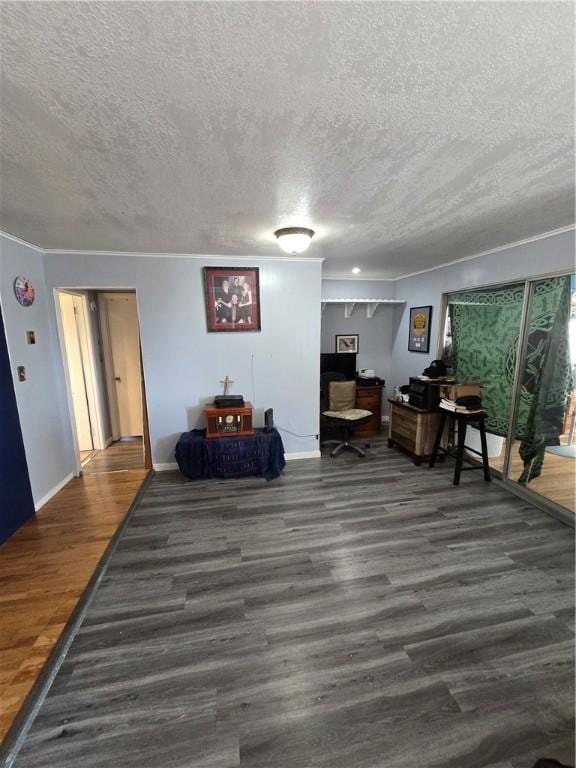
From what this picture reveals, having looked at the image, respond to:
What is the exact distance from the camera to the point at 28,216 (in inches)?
85.4

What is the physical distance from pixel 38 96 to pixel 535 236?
3.56 m

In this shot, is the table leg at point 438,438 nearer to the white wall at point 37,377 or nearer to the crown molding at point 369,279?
the crown molding at point 369,279

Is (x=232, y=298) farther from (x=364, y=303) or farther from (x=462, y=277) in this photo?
(x=462, y=277)

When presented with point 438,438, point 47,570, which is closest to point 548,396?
point 438,438

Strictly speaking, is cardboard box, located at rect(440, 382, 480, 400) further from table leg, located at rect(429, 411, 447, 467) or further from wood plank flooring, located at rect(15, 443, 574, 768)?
wood plank flooring, located at rect(15, 443, 574, 768)

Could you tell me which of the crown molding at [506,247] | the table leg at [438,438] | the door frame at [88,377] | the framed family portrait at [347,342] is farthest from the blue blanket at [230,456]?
the crown molding at [506,247]

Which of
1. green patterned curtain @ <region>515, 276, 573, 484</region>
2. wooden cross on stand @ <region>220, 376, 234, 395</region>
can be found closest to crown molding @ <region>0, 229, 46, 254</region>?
wooden cross on stand @ <region>220, 376, 234, 395</region>

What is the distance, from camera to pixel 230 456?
336 centimetres

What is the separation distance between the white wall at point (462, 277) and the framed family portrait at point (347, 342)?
68 cm

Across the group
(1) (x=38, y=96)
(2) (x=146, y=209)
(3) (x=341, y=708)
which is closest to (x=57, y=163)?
(1) (x=38, y=96)

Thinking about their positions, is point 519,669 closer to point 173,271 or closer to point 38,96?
point 38,96

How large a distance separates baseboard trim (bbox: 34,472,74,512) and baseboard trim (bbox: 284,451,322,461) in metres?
2.48

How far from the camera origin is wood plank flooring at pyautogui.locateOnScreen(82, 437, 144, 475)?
3.77 meters

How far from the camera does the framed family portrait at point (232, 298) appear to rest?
343 cm
